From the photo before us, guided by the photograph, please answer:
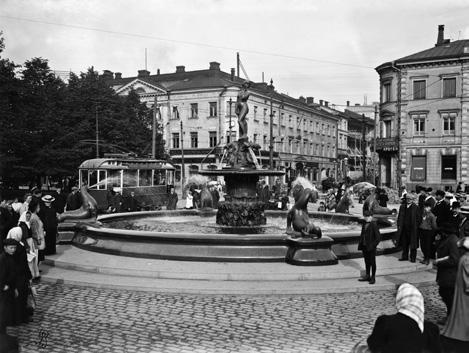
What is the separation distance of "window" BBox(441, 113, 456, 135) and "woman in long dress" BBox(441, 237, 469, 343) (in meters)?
48.1

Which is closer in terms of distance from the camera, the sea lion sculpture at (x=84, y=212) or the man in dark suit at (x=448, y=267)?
the man in dark suit at (x=448, y=267)

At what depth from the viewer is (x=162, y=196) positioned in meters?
34.8

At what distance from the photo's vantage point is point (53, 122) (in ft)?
123

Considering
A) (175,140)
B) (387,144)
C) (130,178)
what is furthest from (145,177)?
(175,140)

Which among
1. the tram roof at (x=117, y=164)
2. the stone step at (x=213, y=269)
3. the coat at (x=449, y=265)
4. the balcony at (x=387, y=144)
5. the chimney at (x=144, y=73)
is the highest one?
the chimney at (x=144, y=73)

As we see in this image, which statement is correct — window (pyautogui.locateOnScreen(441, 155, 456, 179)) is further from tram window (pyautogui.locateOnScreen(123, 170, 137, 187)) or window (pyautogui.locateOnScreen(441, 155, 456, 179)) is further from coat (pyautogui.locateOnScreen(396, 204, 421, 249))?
coat (pyautogui.locateOnScreen(396, 204, 421, 249))

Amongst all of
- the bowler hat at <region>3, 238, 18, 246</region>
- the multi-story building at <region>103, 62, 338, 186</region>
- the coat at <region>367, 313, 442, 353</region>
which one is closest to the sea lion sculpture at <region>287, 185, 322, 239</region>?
the bowler hat at <region>3, 238, 18, 246</region>

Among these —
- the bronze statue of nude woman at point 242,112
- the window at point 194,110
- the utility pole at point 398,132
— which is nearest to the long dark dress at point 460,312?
the bronze statue of nude woman at point 242,112

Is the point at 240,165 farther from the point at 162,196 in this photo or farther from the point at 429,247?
the point at 162,196

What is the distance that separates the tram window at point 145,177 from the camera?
109 feet

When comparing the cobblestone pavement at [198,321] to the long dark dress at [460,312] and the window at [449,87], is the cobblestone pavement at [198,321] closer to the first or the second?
the long dark dress at [460,312]

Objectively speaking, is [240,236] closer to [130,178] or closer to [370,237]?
[370,237]

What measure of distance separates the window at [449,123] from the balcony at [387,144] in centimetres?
477

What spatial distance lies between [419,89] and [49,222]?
153ft
